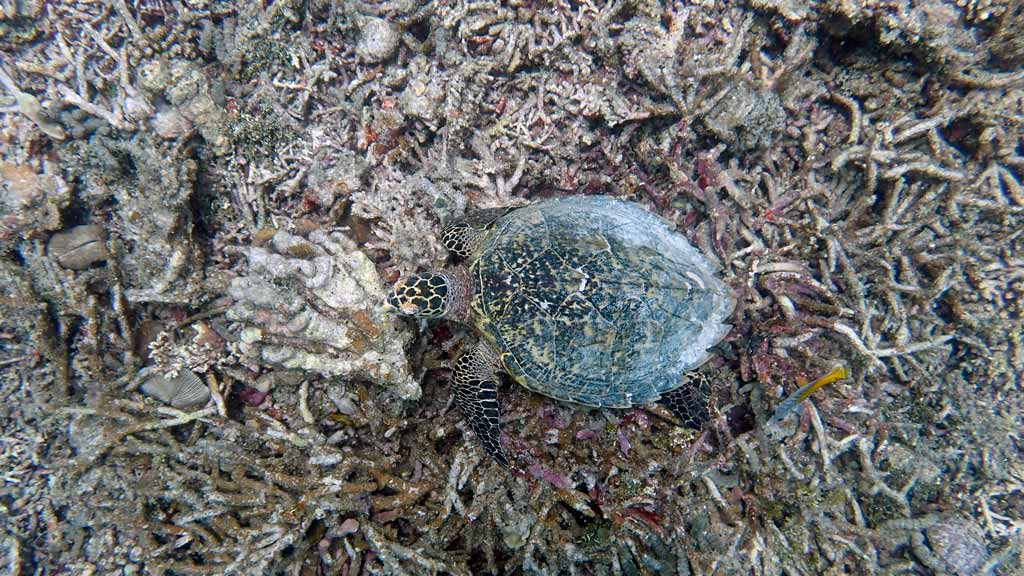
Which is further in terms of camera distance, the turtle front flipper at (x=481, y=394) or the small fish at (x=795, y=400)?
the turtle front flipper at (x=481, y=394)

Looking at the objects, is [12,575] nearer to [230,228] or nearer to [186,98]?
[230,228]

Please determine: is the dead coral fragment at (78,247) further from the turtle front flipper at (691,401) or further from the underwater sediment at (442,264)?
the turtle front flipper at (691,401)

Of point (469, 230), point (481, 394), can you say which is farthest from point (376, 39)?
point (481, 394)

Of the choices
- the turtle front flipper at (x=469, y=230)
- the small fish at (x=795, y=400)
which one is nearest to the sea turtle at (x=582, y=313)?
the turtle front flipper at (x=469, y=230)

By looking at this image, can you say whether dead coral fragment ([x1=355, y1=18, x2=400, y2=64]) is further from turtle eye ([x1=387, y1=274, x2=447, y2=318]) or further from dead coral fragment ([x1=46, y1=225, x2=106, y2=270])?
dead coral fragment ([x1=46, y1=225, x2=106, y2=270])

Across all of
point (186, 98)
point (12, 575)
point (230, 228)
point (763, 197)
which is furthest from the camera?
point (763, 197)

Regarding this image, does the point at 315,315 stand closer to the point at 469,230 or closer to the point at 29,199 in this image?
the point at 469,230

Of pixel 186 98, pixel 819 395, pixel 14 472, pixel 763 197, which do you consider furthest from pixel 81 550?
pixel 763 197
